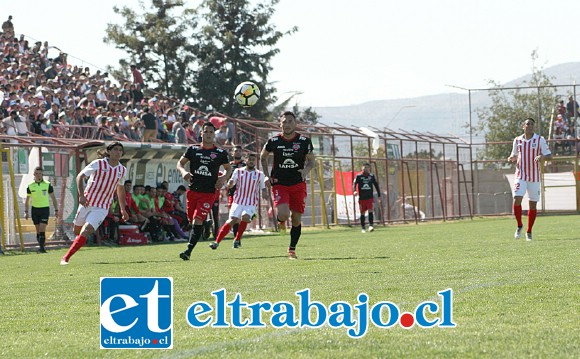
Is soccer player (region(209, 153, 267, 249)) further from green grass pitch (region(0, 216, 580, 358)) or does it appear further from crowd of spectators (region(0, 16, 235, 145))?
crowd of spectators (region(0, 16, 235, 145))

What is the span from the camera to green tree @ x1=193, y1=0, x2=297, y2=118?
197 feet

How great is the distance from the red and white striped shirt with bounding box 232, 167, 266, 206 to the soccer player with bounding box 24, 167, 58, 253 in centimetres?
477

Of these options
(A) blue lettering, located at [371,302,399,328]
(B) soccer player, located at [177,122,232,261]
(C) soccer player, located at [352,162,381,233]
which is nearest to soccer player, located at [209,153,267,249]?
(B) soccer player, located at [177,122,232,261]

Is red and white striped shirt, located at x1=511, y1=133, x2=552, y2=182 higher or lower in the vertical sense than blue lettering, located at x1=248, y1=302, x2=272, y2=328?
higher

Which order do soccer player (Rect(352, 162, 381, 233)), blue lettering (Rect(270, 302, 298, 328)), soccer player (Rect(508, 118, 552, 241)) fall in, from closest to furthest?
blue lettering (Rect(270, 302, 298, 328)) < soccer player (Rect(508, 118, 552, 241)) < soccer player (Rect(352, 162, 381, 233))

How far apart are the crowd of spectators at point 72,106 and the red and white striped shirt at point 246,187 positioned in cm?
787

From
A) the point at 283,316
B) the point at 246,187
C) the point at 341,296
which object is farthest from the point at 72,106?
the point at 283,316

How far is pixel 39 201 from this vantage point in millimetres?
24906

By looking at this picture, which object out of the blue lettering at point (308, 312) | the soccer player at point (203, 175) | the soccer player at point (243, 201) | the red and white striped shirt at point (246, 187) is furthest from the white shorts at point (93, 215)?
the blue lettering at point (308, 312)

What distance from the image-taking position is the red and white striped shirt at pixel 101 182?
57.6ft

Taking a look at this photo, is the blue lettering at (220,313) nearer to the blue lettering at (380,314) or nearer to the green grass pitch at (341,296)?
the green grass pitch at (341,296)

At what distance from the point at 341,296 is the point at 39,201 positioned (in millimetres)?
16220

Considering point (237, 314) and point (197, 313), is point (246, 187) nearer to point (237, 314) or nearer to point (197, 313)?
point (197, 313)

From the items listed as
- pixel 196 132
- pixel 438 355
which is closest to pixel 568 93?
pixel 196 132
